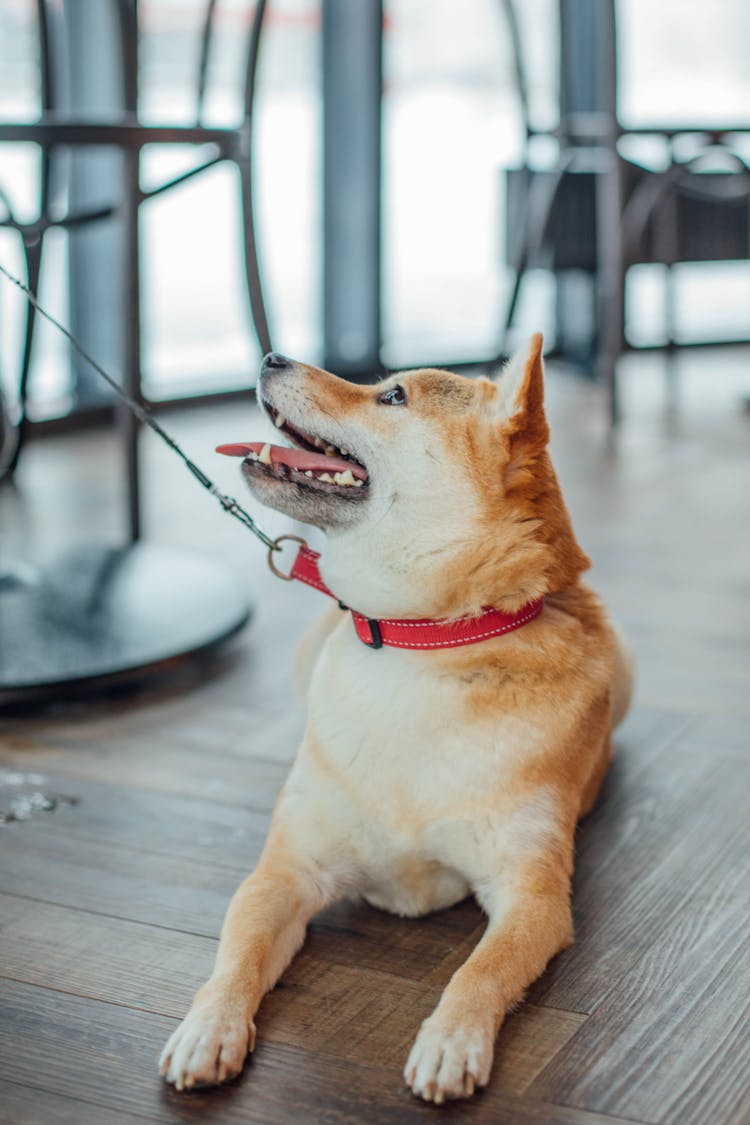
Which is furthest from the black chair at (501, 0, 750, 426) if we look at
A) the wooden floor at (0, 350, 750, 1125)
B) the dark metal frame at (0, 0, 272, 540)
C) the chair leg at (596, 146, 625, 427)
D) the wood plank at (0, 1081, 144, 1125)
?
the wood plank at (0, 1081, 144, 1125)

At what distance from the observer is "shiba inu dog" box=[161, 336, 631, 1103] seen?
148 cm

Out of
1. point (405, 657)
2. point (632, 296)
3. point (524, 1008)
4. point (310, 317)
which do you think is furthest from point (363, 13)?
point (524, 1008)

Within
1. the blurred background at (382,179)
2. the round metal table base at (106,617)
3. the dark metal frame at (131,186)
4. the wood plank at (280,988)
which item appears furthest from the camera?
the blurred background at (382,179)

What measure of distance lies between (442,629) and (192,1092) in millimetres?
545

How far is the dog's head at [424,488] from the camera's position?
1.50 metres

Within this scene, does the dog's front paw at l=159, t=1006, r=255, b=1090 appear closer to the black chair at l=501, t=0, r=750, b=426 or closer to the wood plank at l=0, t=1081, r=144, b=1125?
the wood plank at l=0, t=1081, r=144, b=1125

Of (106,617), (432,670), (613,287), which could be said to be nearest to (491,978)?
(432,670)

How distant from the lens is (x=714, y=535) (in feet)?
10.7

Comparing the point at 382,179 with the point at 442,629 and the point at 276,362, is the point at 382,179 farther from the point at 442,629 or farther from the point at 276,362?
the point at 442,629

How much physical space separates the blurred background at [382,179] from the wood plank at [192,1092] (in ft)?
9.69

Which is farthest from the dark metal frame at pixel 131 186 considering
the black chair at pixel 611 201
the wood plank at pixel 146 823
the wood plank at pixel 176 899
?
the black chair at pixel 611 201

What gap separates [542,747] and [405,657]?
0.18 meters

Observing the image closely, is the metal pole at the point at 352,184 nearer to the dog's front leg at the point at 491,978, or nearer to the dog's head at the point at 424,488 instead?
the dog's head at the point at 424,488

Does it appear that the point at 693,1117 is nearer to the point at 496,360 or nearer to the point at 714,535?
the point at 714,535
